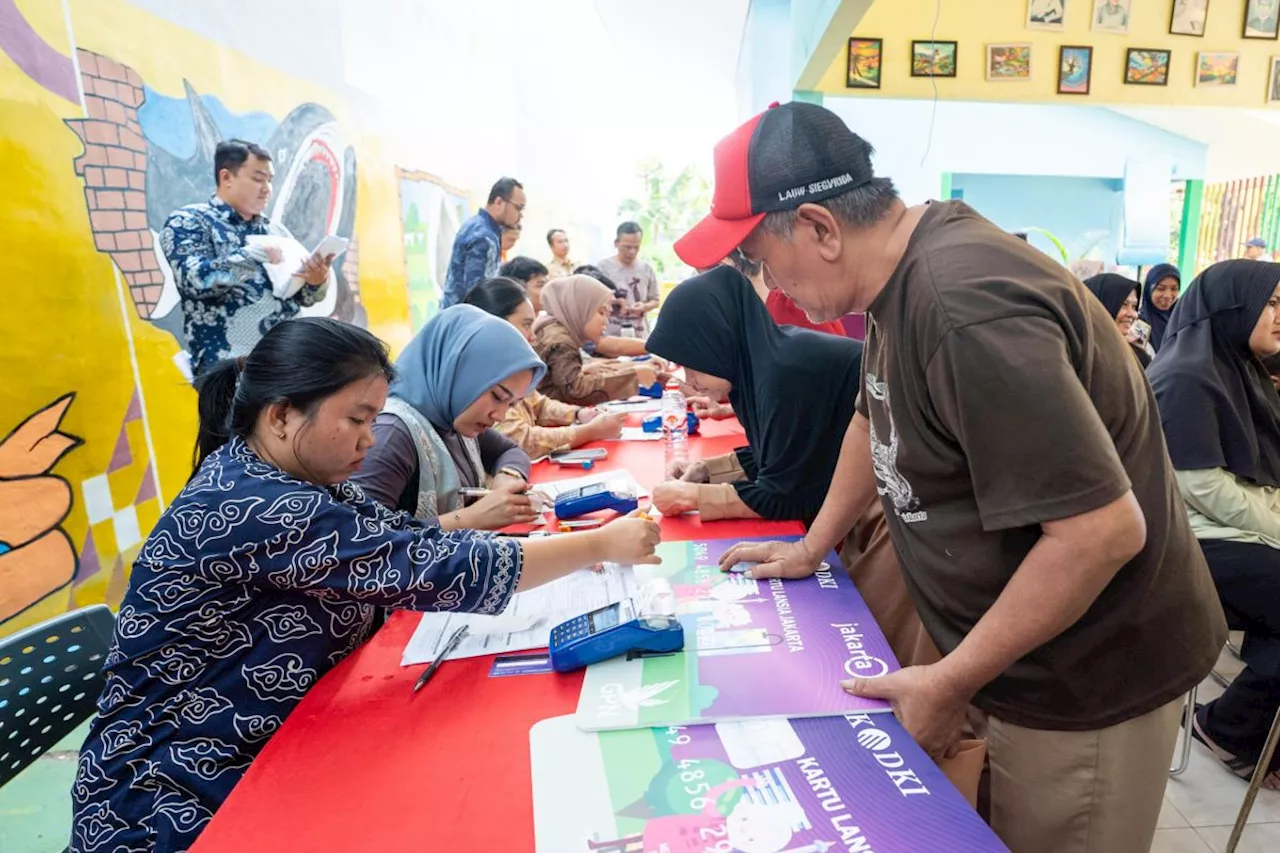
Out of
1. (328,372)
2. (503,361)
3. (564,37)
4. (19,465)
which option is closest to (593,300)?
(503,361)

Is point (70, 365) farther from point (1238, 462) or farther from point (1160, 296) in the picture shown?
point (1160, 296)

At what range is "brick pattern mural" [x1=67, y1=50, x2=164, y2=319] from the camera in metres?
2.17

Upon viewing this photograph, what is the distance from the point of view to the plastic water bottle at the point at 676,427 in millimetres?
2309

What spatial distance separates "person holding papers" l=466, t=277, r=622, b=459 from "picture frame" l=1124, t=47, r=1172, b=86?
191 inches

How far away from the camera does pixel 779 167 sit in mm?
899

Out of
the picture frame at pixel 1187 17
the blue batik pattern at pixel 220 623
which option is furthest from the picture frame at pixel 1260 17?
the blue batik pattern at pixel 220 623

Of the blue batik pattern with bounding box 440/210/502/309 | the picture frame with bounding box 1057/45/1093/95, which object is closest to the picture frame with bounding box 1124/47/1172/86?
the picture frame with bounding box 1057/45/1093/95

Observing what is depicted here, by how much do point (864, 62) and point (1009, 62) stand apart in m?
1.00

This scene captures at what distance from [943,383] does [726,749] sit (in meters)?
0.46

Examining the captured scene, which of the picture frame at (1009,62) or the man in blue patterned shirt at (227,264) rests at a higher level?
the picture frame at (1009,62)

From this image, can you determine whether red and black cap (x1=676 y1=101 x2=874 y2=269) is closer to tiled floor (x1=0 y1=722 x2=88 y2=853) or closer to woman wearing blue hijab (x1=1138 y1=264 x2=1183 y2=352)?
tiled floor (x1=0 y1=722 x2=88 y2=853)

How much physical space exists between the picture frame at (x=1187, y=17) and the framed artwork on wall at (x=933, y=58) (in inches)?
58.6

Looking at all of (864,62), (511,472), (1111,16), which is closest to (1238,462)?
(511,472)

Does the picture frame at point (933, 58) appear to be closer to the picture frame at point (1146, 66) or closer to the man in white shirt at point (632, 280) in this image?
the picture frame at point (1146, 66)
